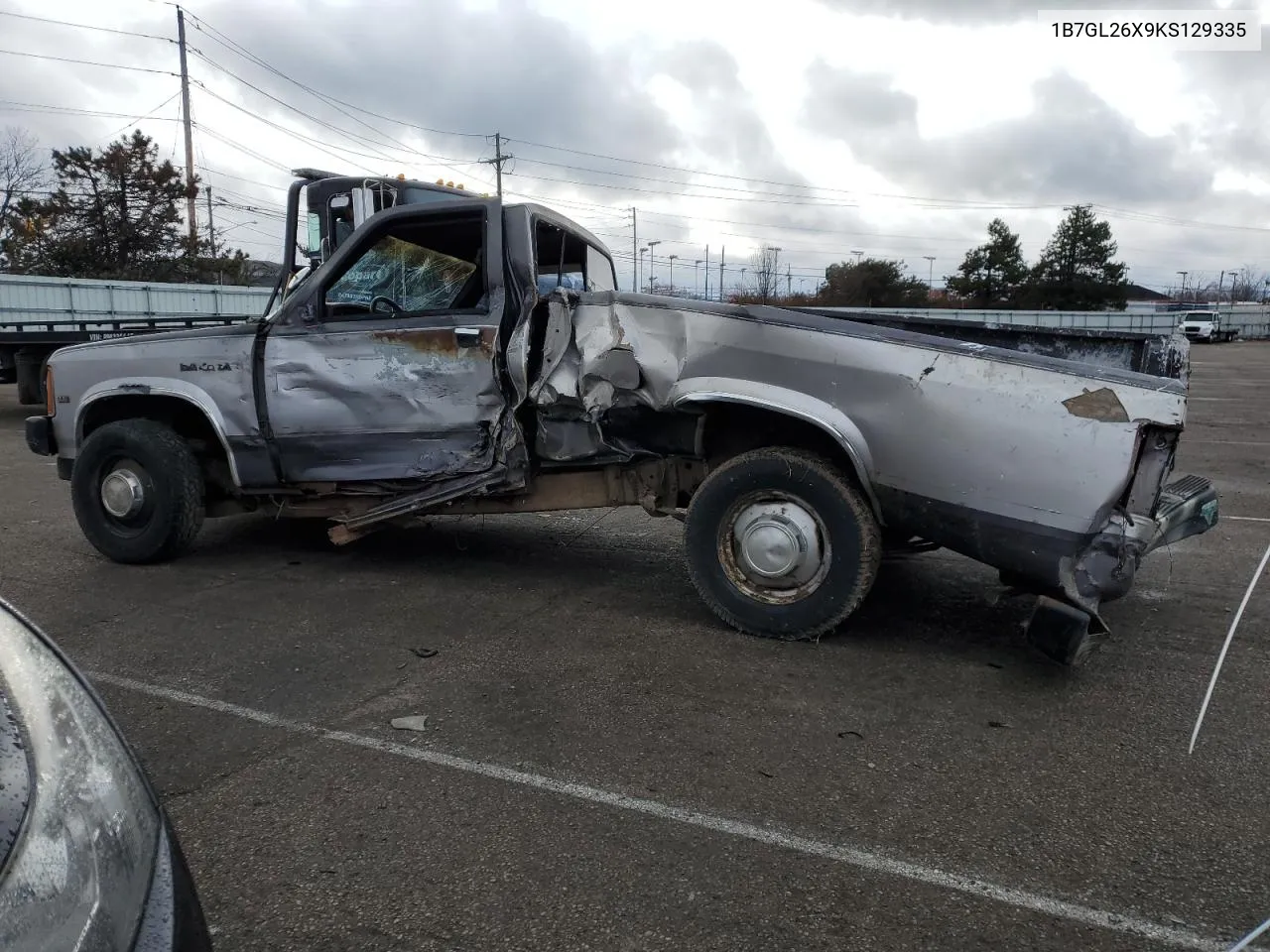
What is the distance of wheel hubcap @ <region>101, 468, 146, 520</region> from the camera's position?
18.3 ft

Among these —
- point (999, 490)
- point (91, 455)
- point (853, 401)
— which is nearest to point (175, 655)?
point (91, 455)

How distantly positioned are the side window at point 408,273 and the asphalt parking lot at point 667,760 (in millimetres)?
1582

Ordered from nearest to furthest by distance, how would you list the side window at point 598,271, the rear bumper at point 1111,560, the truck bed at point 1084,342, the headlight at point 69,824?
1. the headlight at point 69,824
2. the rear bumper at point 1111,560
3. the truck bed at point 1084,342
4. the side window at point 598,271

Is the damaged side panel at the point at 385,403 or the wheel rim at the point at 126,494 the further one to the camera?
the wheel rim at the point at 126,494

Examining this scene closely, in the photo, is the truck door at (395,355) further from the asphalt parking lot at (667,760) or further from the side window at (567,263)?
the asphalt parking lot at (667,760)

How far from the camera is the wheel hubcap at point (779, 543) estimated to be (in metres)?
4.21

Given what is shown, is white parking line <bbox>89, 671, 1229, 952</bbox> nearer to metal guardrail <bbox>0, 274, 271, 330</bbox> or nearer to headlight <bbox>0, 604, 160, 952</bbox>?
headlight <bbox>0, 604, 160, 952</bbox>

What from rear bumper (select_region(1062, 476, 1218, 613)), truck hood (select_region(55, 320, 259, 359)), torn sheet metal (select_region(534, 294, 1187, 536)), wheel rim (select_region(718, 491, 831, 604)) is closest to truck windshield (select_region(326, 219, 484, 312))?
truck hood (select_region(55, 320, 259, 359))

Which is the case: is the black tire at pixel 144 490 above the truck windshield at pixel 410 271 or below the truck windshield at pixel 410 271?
below

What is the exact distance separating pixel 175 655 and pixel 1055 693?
383 centimetres

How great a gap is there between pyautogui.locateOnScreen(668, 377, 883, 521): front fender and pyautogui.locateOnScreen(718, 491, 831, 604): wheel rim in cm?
31

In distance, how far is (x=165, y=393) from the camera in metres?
5.50

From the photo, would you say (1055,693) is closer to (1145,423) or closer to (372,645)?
(1145,423)

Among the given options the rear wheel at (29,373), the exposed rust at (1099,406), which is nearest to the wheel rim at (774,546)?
the exposed rust at (1099,406)
